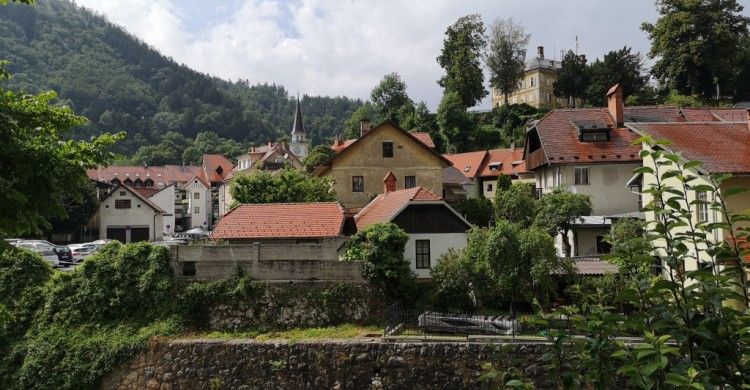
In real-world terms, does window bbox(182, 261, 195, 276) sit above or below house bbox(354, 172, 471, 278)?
below

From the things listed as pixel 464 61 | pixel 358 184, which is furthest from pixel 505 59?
pixel 358 184

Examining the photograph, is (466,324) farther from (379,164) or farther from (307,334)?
(379,164)

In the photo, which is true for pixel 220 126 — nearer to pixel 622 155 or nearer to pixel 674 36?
pixel 674 36

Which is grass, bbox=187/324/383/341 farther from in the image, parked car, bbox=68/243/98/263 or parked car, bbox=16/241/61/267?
parked car, bbox=68/243/98/263

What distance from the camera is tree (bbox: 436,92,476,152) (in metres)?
65.8

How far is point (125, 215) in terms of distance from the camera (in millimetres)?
52406

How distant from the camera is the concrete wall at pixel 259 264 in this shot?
2206 cm

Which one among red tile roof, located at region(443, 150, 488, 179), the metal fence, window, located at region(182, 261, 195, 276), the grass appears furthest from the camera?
red tile roof, located at region(443, 150, 488, 179)

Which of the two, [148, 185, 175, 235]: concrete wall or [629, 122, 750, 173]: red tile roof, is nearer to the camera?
[629, 122, 750, 173]: red tile roof

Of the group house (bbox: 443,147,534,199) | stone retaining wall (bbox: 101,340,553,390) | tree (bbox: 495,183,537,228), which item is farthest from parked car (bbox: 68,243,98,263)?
house (bbox: 443,147,534,199)

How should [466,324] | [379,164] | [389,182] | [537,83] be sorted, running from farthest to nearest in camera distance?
[537,83], [379,164], [389,182], [466,324]

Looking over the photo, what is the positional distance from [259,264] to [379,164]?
1782 cm

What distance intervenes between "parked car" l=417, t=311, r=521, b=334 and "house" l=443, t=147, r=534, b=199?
33221mm

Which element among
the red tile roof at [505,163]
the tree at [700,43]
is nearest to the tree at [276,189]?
the red tile roof at [505,163]
